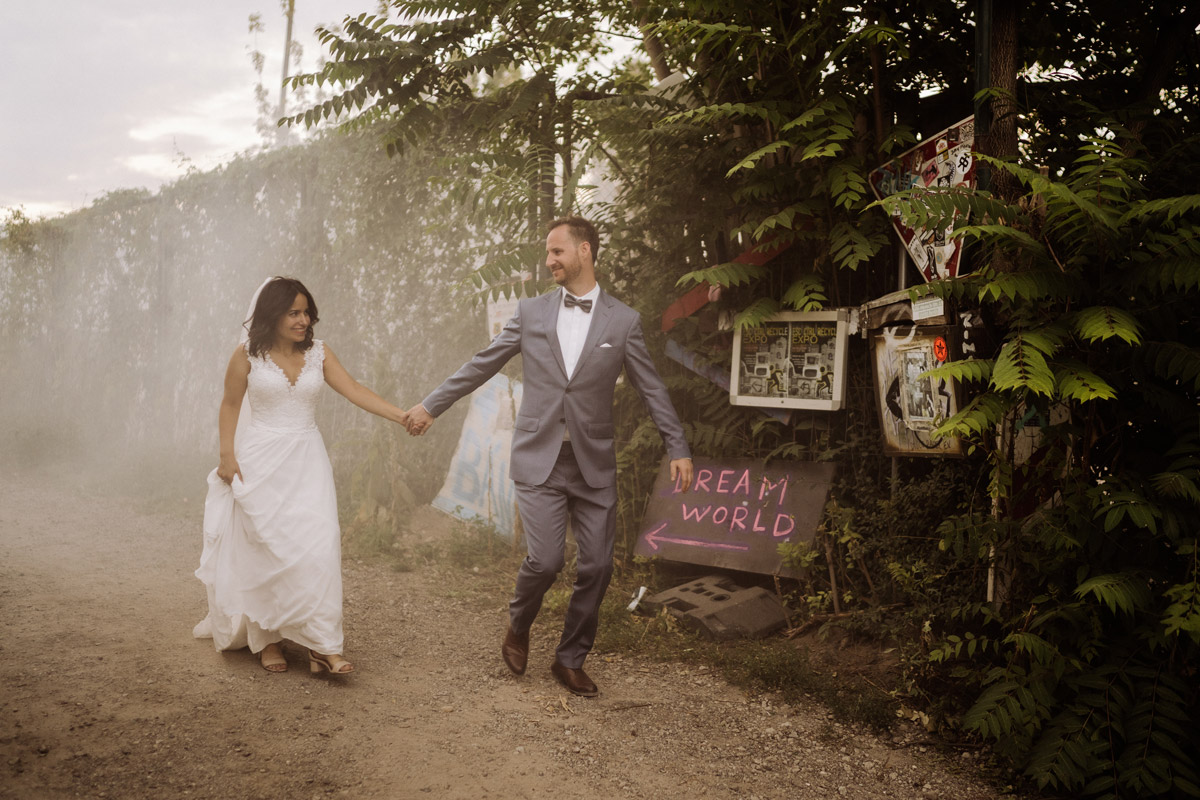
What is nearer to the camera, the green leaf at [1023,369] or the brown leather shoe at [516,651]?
the green leaf at [1023,369]

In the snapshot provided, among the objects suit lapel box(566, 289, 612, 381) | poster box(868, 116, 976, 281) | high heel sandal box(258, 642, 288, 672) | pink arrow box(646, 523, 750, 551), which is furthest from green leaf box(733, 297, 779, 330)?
high heel sandal box(258, 642, 288, 672)

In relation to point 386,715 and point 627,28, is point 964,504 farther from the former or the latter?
point 627,28

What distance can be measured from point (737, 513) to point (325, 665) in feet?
9.30

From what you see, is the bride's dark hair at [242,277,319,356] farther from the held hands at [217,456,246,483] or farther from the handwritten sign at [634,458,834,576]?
the handwritten sign at [634,458,834,576]

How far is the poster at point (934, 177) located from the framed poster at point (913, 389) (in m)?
0.36

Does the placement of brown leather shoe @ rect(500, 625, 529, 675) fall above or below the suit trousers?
below

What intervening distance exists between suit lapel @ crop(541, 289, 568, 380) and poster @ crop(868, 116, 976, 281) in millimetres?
1953

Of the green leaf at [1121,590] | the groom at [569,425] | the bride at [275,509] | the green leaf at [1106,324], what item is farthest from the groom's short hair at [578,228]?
the green leaf at [1121,590]

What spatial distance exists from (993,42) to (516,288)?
3.73m

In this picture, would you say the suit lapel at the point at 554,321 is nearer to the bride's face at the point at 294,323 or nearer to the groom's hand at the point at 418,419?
the groom's hand at the point at 418,419

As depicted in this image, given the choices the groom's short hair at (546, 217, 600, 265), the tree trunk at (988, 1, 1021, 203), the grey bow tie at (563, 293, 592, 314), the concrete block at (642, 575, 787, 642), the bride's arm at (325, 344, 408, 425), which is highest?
the tree trunk at (988, 1, 1021, 203)

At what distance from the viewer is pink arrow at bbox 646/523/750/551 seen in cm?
592

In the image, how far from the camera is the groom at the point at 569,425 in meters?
4.69

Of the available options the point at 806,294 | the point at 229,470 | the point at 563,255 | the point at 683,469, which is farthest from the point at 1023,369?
the point at 229,470
